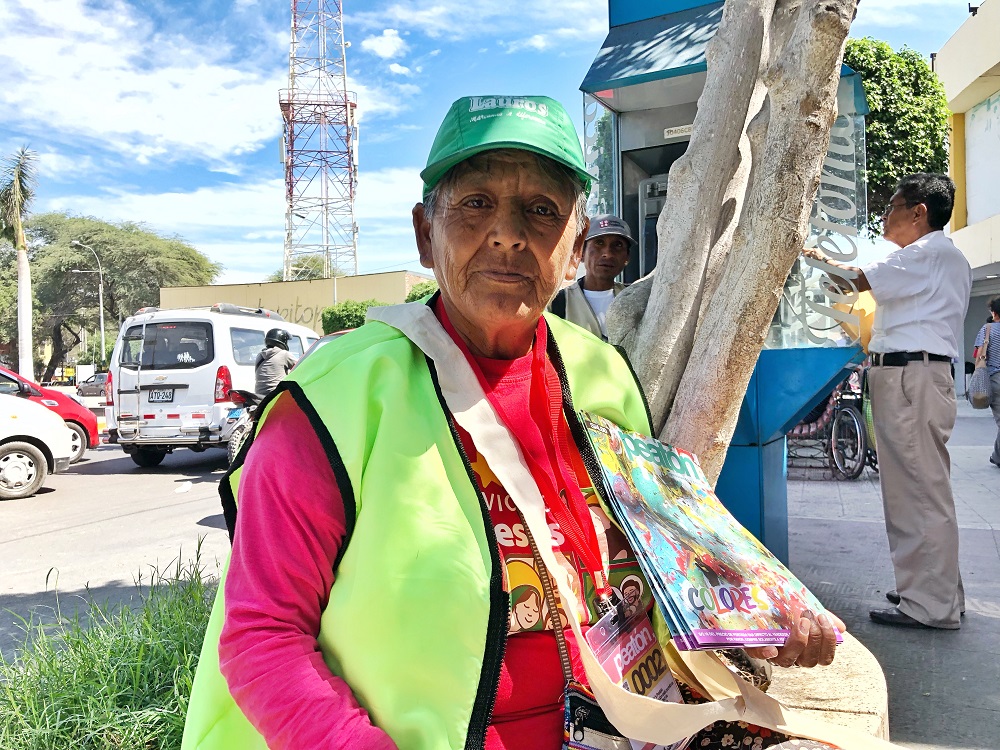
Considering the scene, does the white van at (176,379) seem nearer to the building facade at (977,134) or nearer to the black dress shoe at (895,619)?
the black dress shoe at (895,619)

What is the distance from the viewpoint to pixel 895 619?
422cm

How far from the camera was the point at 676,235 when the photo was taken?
9.23ft

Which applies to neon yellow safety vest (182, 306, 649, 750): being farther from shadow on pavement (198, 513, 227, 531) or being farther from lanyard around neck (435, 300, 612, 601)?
shadow on pavement (198, 513, 227, 531)

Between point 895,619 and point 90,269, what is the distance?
46464 millimetres

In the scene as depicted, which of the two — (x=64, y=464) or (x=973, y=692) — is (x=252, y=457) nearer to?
(x=973, y=692)

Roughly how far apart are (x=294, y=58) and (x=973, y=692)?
45.8 meters

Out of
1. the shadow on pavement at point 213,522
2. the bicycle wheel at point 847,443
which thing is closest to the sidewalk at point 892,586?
the bicycle wheel at point 847,443

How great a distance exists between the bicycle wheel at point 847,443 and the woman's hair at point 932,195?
5.40 m

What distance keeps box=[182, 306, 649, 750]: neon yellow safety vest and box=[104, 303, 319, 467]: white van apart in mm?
9610

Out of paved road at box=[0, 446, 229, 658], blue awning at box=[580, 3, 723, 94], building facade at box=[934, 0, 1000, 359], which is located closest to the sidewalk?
blue awning at box=[580, 3, 723, 94]

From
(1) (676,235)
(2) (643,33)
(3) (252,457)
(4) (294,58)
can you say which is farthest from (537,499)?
(4) (294,58)

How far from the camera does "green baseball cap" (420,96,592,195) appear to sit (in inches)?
56.1

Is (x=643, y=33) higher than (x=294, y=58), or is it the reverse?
(x=294, y=58)

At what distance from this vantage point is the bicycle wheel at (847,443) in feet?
30.7
